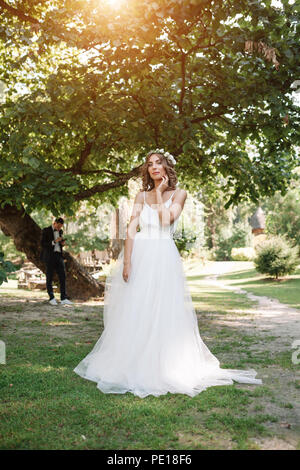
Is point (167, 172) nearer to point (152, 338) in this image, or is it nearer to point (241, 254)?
point (152, 338)

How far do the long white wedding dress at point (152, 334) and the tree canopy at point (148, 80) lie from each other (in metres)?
3.09

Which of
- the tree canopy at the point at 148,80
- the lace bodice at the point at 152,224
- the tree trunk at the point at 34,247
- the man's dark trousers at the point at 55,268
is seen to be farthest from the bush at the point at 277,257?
the lace bodice at the point at 152,224

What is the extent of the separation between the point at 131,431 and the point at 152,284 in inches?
74.2

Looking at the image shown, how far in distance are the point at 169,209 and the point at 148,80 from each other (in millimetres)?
4509

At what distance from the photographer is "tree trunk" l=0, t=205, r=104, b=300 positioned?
12352mm

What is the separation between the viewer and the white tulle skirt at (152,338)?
4496mm

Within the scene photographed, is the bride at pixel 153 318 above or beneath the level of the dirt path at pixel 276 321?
above

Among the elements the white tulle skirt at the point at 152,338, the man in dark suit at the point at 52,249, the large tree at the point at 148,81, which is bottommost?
the white tulle skirt at the point at 152,338

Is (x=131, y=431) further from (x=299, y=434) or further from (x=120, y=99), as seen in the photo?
(x=120, y=99)

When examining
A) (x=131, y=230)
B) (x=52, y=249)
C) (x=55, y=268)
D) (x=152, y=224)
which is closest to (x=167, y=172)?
(x=152, y=224)

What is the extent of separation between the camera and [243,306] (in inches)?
498

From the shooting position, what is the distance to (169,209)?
495 cm

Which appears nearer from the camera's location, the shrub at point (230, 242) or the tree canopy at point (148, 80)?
the tree canopy at point (148, 80)

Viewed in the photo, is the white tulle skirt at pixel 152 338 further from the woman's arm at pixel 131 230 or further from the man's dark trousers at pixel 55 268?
the man's dark trousers at pixel 55 268
